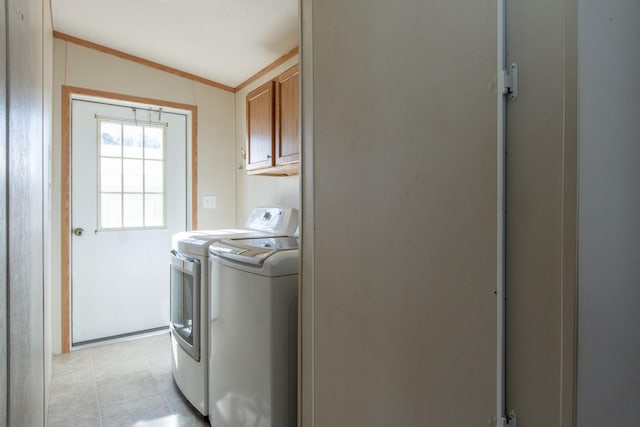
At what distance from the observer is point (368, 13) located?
1080mm

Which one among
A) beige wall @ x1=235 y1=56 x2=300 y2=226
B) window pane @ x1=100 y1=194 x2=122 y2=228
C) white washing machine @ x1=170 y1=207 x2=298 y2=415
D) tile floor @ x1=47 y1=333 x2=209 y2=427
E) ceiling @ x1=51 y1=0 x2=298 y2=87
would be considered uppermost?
ceiling @ x1=51 y1=0 x2=298 y2=87

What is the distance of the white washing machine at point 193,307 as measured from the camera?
202 cm

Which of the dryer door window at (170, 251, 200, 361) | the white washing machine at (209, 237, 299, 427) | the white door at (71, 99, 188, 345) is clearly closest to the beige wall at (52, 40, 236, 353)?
the white door at (71, 99, 188, 345)

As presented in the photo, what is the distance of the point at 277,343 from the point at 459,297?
90 cm

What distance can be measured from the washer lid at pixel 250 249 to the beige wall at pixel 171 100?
58.4 inches

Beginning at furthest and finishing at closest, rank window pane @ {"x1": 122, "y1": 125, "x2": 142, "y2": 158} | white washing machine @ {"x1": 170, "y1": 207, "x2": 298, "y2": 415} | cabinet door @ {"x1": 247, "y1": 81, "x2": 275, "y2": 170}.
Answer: window pane @ {"x1": 122, "y1": 125, "x2": 142, "y2": 158} → cabinet door @ {"x1": 247, "y1": 81, "x2": 275, "y2": 170} → white washing machine @ {"x1": 170, "y1": 207, "x2": 298, "y2": 415}

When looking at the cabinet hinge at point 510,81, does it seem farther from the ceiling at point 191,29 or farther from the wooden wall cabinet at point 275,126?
the ceiling at point 191,29

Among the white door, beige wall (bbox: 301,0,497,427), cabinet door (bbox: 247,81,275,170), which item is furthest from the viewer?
the white door

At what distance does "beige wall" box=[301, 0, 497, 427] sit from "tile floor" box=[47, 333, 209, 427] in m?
1.17

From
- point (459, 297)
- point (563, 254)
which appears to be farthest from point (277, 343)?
point (563, 254)

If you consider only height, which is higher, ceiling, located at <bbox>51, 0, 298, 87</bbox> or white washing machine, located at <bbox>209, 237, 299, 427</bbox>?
ceiling, located at <bbox>51, 0, 298, 87</bbox>

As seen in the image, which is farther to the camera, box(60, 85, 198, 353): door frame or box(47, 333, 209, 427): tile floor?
box(60, 85, 198, 353): door frame

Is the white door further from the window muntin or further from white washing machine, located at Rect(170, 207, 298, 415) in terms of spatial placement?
white washing machine, located at Rect(170, 207, 298, 415)

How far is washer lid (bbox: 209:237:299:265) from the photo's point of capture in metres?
1.59
